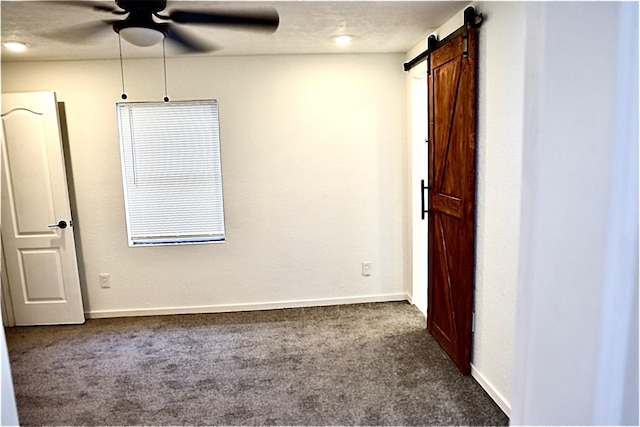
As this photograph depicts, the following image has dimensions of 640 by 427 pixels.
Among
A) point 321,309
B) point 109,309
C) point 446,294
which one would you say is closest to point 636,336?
point 446,294

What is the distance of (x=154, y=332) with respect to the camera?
3.54 meters

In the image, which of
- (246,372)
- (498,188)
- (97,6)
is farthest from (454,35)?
(246,372)

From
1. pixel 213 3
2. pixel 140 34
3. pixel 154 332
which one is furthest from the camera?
pixel 154 332

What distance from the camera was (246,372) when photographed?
2832mm

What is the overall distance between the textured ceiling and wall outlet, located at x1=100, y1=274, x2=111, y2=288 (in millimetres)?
1870

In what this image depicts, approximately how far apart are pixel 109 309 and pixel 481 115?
3.49m

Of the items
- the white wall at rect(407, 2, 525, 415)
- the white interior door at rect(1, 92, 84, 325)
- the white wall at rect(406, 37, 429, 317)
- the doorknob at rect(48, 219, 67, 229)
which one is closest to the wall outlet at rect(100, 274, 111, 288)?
the white interior door at rect(1, 92, 84, 325)

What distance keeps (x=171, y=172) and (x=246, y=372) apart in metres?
1.88

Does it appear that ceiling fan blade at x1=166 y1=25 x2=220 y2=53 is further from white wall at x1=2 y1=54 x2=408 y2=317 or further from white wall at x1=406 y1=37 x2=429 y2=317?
white wall at x1=406 y1=37 x2=429 y2=317

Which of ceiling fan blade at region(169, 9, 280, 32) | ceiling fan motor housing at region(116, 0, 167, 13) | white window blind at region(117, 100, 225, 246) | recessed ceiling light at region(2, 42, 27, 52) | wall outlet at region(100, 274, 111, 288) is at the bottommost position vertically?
wall outlet at region(100, 274, 111, 288)

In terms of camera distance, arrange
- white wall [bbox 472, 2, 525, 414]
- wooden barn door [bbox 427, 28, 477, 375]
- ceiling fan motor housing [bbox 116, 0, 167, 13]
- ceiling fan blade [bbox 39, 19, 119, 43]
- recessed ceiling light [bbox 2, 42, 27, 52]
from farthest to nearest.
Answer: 1. recessed ceiling light [bbox 2, 42, 27, 52]
2. wooden barn door [bbox 427, 28, 477, 375]
3. ceiling fan blade [bbox 39, 19, 119, 43]
4. white wall [bbox 472, 2, 525, 414]
5. ceiling fan motor housing [bbox 116, 0, 167, 13]

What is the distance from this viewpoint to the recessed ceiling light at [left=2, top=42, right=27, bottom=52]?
9.89 ft

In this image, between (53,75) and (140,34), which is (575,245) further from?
(53,75)

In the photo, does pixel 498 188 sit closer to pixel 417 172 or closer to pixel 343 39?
pixel 417 172
